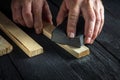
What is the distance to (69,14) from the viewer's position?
1.10 m

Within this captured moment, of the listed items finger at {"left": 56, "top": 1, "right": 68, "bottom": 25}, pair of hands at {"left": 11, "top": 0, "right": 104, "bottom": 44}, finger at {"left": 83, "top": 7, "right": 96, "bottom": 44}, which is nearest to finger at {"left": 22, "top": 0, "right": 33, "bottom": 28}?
pair of hands at {"left": 11, "top": 0, "right": 104, "bottom": 44}

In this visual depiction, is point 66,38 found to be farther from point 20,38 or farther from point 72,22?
point 20,38

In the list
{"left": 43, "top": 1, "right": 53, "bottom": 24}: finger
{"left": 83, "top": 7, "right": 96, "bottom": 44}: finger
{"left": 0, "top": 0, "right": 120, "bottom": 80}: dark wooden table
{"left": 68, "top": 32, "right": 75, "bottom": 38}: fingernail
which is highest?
{"left": 83, "top": 7, "right": 96, "bottom": 44}: finger

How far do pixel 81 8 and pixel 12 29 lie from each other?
1.05ft

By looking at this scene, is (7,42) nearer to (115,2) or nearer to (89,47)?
(89,47)

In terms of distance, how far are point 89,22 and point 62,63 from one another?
0.20 meters

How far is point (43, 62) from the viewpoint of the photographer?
104 cm

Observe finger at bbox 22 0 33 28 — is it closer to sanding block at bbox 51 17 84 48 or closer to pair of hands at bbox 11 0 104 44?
pair of hands at bbox 11 0 104 44

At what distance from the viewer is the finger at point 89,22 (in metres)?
1.09

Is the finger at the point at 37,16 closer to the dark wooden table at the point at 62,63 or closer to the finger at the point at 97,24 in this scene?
the dark wooden table at the point at 62,63

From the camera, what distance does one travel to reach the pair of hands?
1.09 metres

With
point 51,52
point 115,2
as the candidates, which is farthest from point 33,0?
point 115,2

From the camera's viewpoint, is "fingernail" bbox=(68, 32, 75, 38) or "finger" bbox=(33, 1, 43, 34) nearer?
"fingernail" bbox=(68, 32, 75, 38)

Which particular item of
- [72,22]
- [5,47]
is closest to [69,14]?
[72,22]
